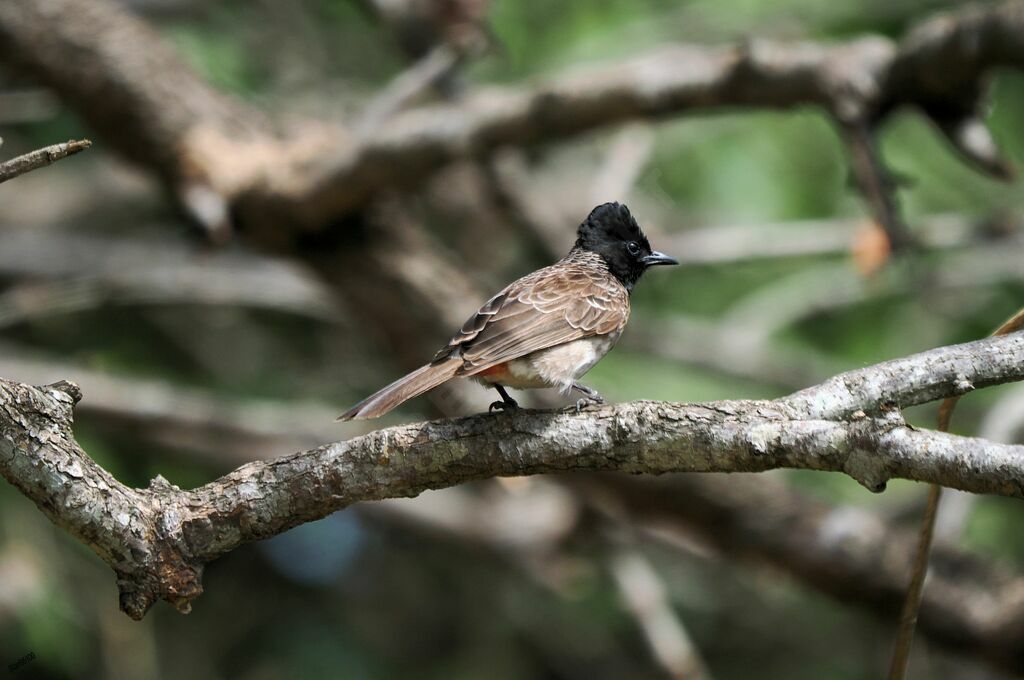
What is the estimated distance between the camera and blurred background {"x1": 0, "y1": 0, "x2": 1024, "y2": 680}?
21.2 ft

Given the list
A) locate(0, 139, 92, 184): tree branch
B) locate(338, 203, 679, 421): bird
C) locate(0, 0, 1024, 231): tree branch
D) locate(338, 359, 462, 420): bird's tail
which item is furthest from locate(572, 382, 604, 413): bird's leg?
locate(0, 0, 1024, 231): tree branch

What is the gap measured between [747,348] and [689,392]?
0.47 m

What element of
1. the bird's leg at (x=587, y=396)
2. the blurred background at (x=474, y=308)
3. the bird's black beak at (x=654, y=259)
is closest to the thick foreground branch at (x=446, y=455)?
the bird's leg at (x=587, y=396)

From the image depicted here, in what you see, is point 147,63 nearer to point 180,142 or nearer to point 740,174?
point 180,142

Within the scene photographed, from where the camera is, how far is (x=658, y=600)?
632cm

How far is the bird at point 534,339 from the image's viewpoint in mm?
3543

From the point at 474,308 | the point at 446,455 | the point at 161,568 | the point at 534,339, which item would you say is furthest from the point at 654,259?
the point at 161,568

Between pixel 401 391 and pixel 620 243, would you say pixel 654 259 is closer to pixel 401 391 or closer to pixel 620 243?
pixel 620 243

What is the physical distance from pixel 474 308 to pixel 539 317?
264 cm

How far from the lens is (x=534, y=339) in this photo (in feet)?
12.1

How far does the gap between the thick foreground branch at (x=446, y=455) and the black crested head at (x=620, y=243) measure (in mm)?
1483

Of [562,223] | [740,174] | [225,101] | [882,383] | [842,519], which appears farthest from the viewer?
[562,223]

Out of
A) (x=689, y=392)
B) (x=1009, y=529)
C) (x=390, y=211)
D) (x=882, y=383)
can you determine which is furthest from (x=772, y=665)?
(x=882, y=383)

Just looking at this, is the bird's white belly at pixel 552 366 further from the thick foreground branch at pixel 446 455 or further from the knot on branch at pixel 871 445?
the knot on branch at pixel 871 445
